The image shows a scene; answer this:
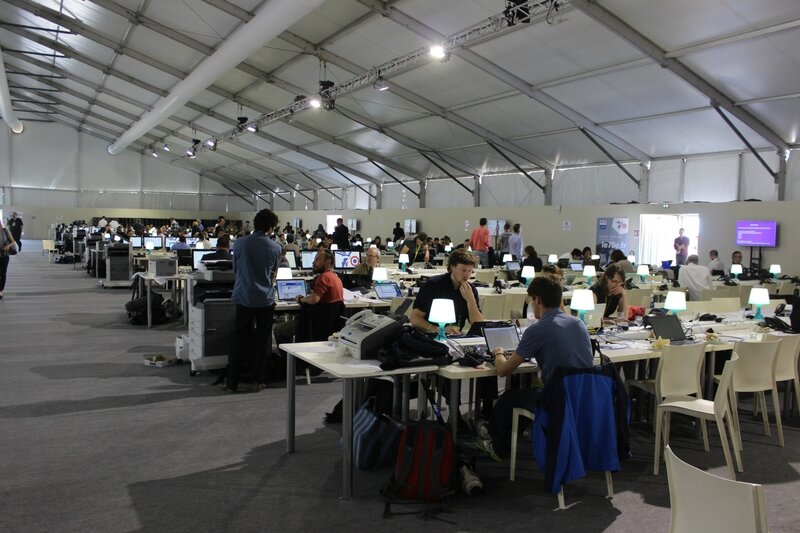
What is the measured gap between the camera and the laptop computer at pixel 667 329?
5035 millimetres

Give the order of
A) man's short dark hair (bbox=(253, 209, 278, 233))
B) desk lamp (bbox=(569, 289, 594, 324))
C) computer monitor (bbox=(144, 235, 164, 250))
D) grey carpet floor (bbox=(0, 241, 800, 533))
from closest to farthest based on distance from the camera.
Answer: grey carpet floor (bbox=(0, 241, 800, 533)), desk lamp (bbox=(569, 289, 594, 324)), man's short dark hair (bbox=(253, 209, 278, 233)), computer monitor (bbox=(144, 235, 164, 250))

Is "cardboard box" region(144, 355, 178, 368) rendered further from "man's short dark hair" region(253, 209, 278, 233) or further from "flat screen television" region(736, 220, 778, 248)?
"flat screen television" region(736, 220, 778, 248)

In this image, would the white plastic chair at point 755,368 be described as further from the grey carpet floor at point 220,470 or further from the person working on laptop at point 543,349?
the person working on laptop at point 543,349

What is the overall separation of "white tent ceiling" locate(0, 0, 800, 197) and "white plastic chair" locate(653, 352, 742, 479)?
5874 millimetres

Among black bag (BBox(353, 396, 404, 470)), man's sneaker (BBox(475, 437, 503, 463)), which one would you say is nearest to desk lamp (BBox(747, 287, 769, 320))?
man's sneaker (BBox(475, 437, 503, 463))

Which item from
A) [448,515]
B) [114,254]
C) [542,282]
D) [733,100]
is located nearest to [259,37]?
[114,254]

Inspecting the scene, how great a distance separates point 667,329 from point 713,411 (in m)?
1.17

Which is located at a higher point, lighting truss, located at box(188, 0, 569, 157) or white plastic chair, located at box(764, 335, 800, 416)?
lighting truss, located at box(188, 0, 569, 157)

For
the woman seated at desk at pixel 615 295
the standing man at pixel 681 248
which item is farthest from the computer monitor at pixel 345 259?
the standing man at pixel 681 248

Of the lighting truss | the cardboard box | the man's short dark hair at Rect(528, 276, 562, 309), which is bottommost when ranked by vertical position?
the cardboard box

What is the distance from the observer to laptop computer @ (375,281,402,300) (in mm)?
7574

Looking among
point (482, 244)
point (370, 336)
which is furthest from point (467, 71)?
point (370, 336)

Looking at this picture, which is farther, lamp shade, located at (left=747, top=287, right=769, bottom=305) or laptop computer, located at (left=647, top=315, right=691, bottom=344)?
lamp shade, located at (left=747, top=287, right=769, bottom=305)

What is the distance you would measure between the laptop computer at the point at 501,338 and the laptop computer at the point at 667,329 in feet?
4.43
